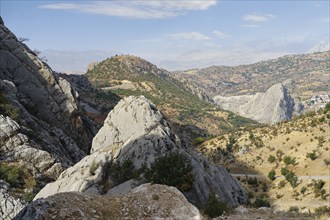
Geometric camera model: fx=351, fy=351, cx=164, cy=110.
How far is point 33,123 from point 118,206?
31.4 metres

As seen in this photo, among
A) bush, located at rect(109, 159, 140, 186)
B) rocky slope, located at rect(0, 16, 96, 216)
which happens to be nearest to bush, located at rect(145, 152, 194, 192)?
bush, located at rect(109, 159, 140, 186)

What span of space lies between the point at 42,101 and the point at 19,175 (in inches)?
883

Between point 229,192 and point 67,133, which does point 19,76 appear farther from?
point 229,192

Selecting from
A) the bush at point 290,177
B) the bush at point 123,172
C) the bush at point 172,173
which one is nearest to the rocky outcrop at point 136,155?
the bush at point 123,172

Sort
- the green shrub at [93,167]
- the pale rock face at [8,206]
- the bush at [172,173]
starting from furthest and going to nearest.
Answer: the green shrub at [93,167] < the bush at [172,173] < the pale rock face at [8,206]

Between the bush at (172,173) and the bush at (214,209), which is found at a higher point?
the bush at (172,173)

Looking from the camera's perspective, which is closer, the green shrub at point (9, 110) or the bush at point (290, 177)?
the green shrub at point (9, 110)

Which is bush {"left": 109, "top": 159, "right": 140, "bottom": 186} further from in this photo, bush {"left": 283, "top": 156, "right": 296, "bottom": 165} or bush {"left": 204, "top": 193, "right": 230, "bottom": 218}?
bush {"left": 283, "top": 156, "right": 296, "bottom": 165}

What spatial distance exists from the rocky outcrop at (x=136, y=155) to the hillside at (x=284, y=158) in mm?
10996

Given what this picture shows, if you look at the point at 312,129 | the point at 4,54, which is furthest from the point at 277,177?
the point at 4,54

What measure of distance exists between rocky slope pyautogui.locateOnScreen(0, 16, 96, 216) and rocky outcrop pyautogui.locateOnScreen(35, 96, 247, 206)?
11.3 ft

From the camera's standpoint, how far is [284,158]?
2381 inches

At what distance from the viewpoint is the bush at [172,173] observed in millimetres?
26766

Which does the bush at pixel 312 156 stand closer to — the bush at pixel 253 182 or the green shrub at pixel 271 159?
the green shrub at pixel 271 159
